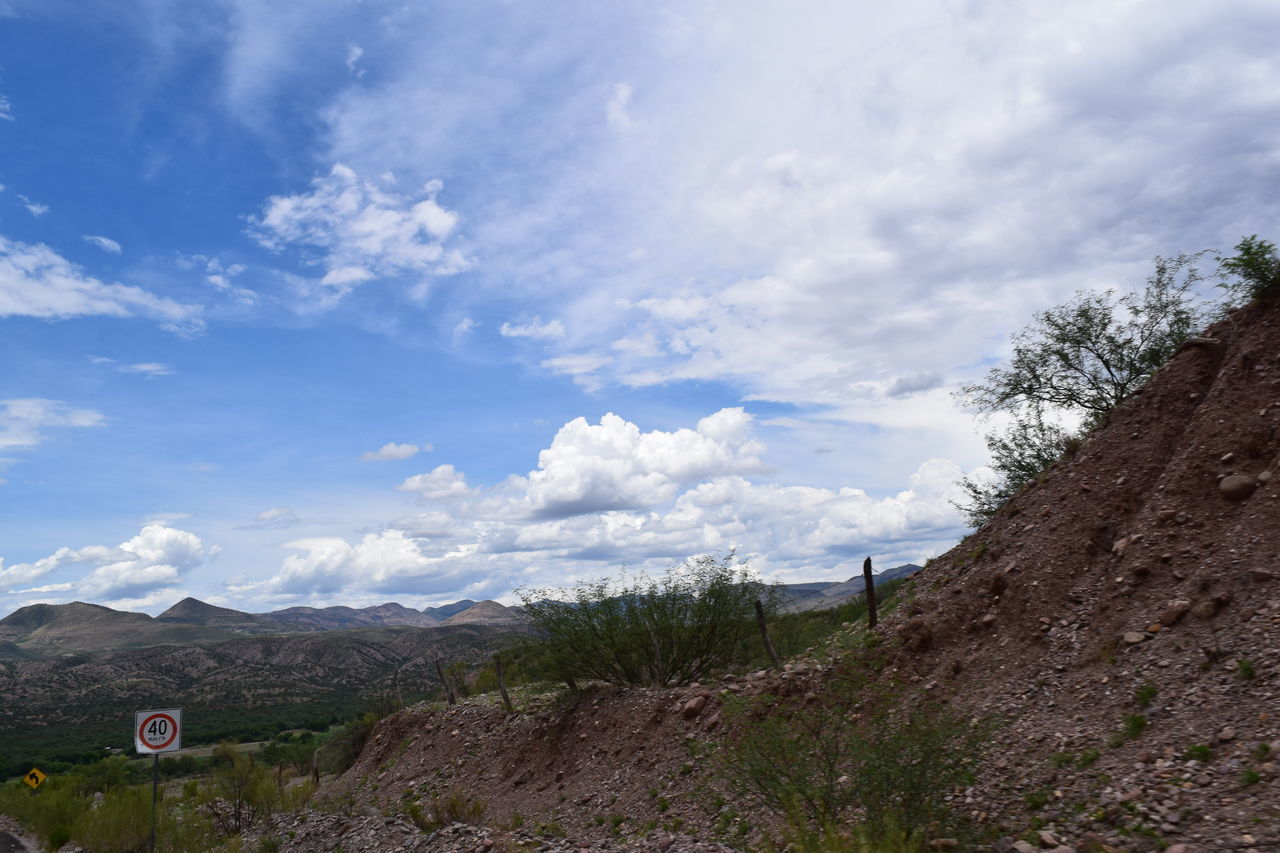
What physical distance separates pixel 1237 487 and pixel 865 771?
26.3 feet

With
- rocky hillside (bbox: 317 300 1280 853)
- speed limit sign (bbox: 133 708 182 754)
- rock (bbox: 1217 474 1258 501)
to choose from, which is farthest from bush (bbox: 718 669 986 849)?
speed limit sign (bbox: 133 708 182 754)

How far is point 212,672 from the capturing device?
130 m

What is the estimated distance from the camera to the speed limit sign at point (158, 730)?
1706 cm

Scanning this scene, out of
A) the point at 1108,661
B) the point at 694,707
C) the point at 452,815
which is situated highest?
the point at 1108,661

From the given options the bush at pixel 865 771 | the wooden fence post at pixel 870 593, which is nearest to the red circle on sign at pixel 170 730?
the bush at pixel 865 771

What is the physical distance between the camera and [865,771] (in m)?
10.3

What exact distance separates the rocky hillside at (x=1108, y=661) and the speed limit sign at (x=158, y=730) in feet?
25.9

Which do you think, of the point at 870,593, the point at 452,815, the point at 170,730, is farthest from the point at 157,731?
the point at 870,593

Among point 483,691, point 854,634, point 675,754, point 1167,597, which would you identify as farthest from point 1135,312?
point 483,691

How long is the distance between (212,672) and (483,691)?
111204 mm

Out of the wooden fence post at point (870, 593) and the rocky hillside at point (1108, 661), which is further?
the wooden fence post at point (870, 593)

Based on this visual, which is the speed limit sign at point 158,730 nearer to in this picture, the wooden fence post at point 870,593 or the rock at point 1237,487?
the wooden fence post at point 870,593

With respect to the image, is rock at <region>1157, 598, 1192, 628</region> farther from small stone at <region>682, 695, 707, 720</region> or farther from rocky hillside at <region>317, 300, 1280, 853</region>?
small stone at <region>682, 695, 707, 720</region>

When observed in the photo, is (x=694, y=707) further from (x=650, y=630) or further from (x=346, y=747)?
(x=346, y=747)
